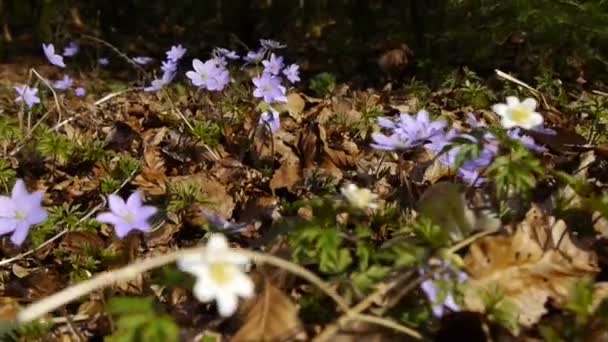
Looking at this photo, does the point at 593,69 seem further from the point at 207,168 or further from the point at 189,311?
the point at 189,311

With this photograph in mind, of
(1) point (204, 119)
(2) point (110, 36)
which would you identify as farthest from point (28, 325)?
(2) point (110, 36)

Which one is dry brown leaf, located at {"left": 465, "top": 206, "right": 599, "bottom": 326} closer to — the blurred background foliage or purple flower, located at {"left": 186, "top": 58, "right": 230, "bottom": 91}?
purple flower, located at {"left": 186, "top": 58, "right": 230, "bottom": 91}

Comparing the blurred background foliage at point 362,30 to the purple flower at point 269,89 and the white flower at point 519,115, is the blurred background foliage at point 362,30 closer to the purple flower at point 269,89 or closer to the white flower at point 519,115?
the purple flower at point 269,89

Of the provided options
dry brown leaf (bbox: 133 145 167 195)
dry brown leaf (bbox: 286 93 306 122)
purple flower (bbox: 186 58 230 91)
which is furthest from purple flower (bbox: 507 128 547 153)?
dry brown leaf (bbox: 286 93 306 122)

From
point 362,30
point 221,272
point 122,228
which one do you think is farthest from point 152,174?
point 362,30

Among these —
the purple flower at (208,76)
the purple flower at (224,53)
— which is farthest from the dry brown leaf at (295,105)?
the purple flower at (208,76)
